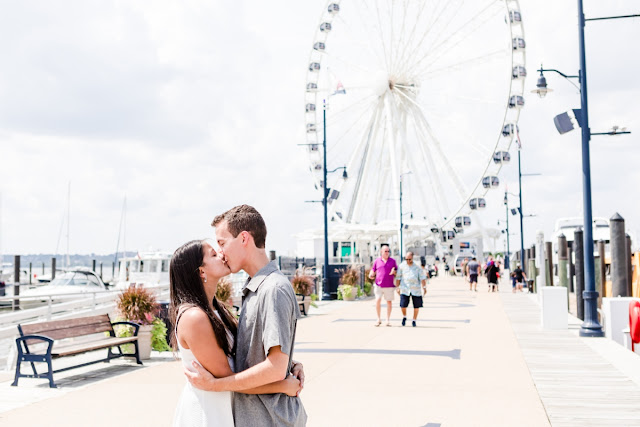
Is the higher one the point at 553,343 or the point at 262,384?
the point at 262,384

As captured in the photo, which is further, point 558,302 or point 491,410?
point 558,302

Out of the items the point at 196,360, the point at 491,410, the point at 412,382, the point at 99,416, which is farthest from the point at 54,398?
the point at 196,360

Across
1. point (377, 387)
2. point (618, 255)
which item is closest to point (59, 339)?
point (377, 387)

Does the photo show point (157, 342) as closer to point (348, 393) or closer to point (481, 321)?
point (348, 393)

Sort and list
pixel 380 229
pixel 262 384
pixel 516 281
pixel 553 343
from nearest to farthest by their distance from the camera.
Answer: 1. pixel 262 384
2. pixel 553 343
3. pixel 516 281
4. pixel 380 229

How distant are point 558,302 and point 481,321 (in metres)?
2.83

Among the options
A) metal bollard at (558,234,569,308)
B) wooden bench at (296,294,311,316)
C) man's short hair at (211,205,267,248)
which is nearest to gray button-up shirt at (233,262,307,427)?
man's short hair at (211,205,267,248)

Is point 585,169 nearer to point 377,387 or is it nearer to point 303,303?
point 377,387

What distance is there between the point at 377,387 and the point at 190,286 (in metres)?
5.94

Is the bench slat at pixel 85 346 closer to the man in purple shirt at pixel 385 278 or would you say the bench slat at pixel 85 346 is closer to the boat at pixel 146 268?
the man in purple shirt at pixel 385 278

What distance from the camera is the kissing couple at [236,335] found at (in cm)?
296

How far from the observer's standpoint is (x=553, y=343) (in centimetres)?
1302

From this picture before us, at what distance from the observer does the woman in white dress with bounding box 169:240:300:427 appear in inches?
117

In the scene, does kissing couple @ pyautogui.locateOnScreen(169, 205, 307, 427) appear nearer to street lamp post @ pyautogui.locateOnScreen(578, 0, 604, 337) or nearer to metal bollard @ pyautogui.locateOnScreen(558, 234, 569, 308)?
street lamp post @ pyautogui.locateOnScreen(578, 0, 604, 337)
